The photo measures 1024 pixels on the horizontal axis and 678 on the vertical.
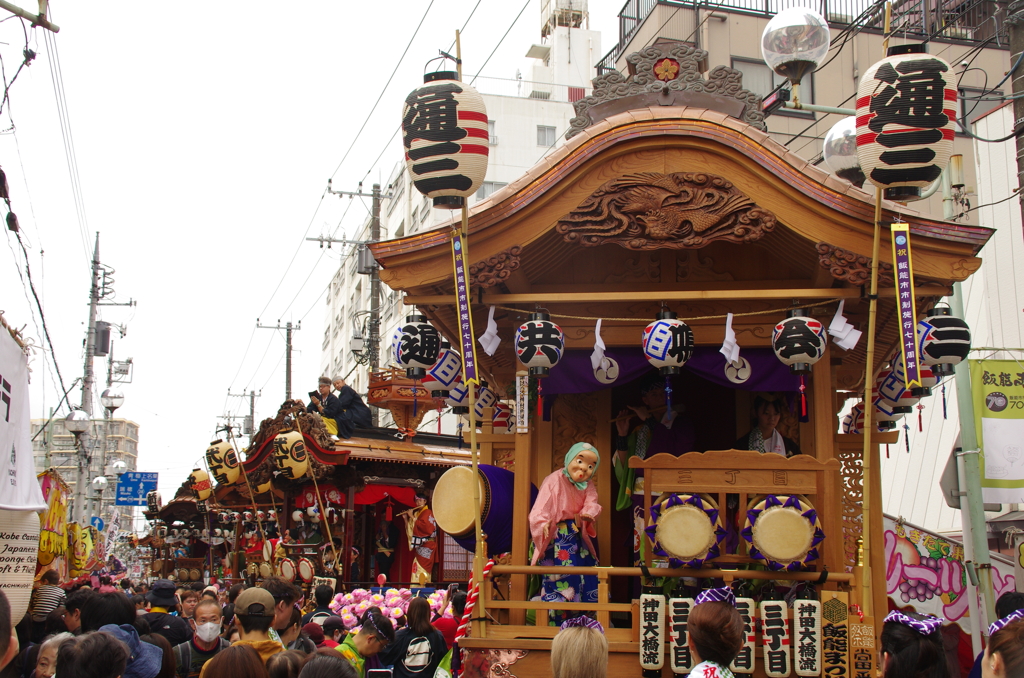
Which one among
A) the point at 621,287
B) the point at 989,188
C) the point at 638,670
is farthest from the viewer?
the point at 989,188

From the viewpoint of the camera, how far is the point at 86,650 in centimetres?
381

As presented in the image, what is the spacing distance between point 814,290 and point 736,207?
1055 millimetres

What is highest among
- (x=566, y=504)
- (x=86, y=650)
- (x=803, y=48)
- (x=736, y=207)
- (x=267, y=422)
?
(x=803, y=48)

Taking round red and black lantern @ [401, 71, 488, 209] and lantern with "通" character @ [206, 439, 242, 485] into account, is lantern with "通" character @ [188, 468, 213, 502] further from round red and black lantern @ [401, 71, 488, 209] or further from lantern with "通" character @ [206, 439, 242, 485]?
round red and black lantern @ [401, 71, 488, 209]

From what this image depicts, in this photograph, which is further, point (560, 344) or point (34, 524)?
point (560, 344)

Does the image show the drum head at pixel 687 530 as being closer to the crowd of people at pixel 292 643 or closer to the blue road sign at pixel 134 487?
the crowd of people at pixel 292 643

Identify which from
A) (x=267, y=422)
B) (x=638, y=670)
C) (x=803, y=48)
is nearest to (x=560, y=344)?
(x=638, y=670)

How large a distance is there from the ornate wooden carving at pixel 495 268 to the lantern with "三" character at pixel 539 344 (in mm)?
510

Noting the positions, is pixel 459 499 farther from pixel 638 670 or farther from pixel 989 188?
pixel 989 188

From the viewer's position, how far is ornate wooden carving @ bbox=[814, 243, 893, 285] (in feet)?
24.7

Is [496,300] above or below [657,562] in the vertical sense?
above

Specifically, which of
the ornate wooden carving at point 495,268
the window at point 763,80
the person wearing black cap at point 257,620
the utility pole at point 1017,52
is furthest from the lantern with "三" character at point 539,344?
the window at point 763,80

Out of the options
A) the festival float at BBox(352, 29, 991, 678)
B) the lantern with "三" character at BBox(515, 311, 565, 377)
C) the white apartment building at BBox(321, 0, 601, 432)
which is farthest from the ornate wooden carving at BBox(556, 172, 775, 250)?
the white apartment building at BBox(321, 0, 601, 432)

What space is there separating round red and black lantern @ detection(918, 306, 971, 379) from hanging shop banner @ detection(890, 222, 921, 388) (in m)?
0.69
